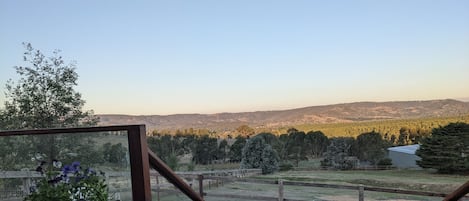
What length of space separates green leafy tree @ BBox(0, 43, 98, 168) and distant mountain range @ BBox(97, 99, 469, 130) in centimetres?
300

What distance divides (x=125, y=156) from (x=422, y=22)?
9040 mm

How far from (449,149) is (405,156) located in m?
1.01

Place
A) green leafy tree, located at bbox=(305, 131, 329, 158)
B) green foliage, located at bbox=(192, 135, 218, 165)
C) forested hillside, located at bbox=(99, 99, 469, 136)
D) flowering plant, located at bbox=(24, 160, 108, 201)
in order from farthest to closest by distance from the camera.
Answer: green leafy tree, located at bbox=(305, 131, 329, 158)
forested hillside, located at bbox=(99, 99, 469, 136)
green foliage, located at bbox=(192, 135, 218, 165)
flowering plant, located at bbox=(24, 160, 108, 201)

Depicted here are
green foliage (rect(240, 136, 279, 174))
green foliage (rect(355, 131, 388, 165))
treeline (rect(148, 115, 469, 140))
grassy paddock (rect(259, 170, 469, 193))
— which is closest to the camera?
grassy paddock (rect(259, 170, 469, 193))

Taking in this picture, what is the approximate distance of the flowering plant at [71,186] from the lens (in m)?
1.74

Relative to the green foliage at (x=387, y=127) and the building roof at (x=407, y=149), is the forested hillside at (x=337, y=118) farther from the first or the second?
the building roof at (x=407, y=149)

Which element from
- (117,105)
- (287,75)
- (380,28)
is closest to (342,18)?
(380,28)

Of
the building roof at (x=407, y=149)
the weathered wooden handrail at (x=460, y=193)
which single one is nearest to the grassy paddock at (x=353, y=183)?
the building roof at (x=407, y=149)

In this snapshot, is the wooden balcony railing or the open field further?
the open field

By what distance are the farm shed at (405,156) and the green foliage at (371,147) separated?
243mm

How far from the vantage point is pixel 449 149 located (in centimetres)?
988

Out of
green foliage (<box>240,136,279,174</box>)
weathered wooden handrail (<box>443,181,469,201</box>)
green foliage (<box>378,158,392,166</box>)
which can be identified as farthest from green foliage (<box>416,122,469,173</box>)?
weathered wooden handrail (<box>443,181,469,201</box>)

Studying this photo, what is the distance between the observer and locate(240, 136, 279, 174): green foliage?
37.4 ft

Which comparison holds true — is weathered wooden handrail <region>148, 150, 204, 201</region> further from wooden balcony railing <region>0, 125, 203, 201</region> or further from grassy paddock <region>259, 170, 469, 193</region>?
grassy paddock <region>259, 170, 469, 193</region>
